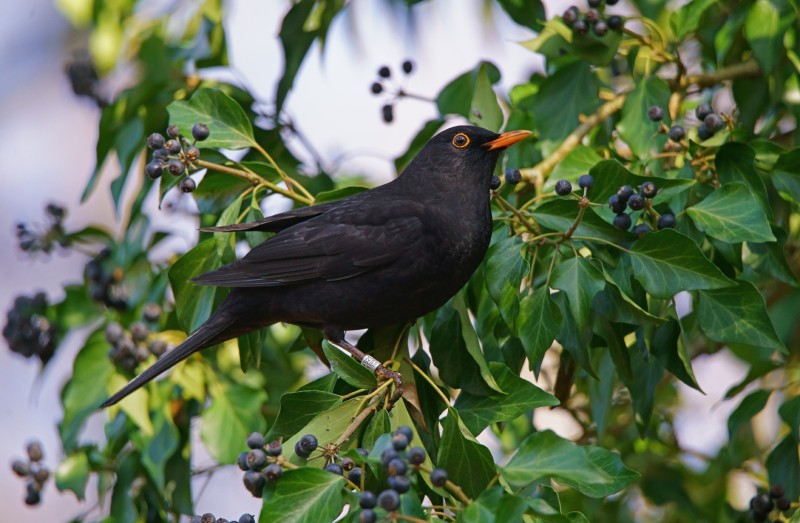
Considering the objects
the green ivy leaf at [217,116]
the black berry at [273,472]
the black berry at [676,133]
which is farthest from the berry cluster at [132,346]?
the black berry at [676,133]

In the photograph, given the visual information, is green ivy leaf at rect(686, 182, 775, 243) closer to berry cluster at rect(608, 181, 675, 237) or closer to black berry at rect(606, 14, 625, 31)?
berry cluster at rect(608, 181, 675, 237)

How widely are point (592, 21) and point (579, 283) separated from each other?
59.6 inches

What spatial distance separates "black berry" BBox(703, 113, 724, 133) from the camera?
13.3 feet

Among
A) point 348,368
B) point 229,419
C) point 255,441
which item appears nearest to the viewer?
point 255,441

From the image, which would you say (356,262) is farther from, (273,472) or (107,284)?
(107,284)

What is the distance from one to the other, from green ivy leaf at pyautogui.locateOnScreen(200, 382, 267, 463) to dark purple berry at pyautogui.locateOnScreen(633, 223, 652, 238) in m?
2.01

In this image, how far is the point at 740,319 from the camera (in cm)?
359

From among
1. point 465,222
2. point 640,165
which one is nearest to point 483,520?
point 465,222

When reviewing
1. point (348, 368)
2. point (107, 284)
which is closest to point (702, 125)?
point (348, 368)

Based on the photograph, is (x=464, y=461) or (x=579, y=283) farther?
(x=579, y=283)

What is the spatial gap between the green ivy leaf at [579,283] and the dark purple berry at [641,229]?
303 millimetres

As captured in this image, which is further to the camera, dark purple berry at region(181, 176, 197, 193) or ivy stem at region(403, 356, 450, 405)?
dark purple berry at region(181, 176, 197, 193)

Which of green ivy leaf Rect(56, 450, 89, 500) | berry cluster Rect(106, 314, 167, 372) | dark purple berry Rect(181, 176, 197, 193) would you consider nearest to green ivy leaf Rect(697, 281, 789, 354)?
dark purple berry Rect(181, 176, 197, 193)

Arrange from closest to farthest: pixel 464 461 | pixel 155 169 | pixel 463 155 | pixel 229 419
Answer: pixel 464 461 → pixel 155 169 → pixel 463 155 → pixel 229 419
